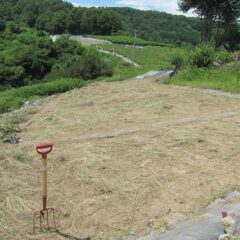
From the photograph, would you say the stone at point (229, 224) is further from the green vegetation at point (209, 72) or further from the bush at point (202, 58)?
the bush at point (202, 58)

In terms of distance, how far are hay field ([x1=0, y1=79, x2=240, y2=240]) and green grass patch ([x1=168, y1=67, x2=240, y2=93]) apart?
2906 millimetres

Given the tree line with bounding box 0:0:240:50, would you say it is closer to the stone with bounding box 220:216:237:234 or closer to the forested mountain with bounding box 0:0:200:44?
the forested mountain with bounding box 0:0:200:44

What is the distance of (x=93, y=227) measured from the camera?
5059 mm

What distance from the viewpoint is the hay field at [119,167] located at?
525 cm

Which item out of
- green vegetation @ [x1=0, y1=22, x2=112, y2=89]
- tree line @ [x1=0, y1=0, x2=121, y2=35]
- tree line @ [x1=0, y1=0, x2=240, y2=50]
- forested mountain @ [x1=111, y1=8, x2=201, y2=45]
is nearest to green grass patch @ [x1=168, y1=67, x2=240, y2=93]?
green vegetation @ [x1=0, y1=22, x2=112, y2=89]

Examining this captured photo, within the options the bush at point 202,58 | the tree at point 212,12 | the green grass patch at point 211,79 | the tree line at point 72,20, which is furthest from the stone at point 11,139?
the tree line at point 72,20

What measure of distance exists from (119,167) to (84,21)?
7488cm

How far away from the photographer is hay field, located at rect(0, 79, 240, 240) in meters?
5.25

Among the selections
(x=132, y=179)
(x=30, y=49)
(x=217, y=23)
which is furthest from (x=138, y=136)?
(x=30, y=49)

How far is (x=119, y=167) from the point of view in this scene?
23.0ft

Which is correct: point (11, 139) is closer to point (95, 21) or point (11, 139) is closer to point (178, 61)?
point (178, 61)

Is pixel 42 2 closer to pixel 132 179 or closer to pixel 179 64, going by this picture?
pixel 179 64

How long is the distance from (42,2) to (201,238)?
94.5 meters

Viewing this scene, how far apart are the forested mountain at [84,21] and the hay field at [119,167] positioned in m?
62.9
